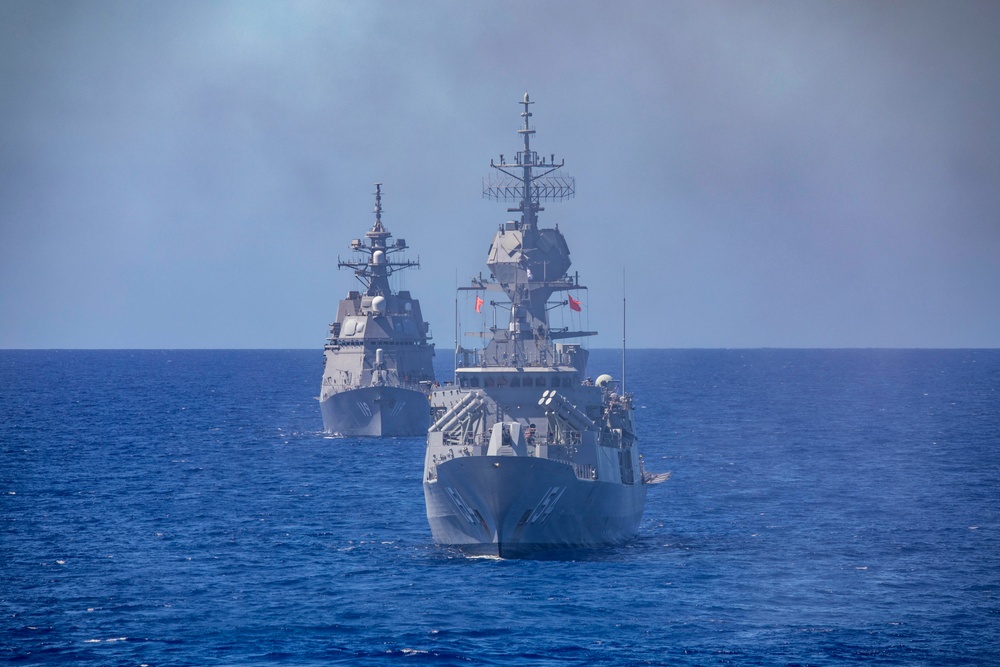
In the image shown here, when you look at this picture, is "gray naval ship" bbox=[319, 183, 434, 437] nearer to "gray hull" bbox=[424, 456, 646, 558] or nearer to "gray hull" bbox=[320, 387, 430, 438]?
"gray hull" bbox=[320, 387, 430, 438]

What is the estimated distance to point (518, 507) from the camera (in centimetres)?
4366

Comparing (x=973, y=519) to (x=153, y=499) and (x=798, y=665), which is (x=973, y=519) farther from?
(x=153, y=499)

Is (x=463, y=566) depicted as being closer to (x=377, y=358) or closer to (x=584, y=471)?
(x=584, y=471)

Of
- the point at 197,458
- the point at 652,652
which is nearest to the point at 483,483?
the point at 652,652

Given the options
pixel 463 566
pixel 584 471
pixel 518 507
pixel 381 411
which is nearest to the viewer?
pixel 518 507

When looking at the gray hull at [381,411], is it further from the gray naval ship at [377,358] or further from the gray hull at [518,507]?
the gray hull at [518,507]

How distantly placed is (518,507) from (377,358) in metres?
55.2

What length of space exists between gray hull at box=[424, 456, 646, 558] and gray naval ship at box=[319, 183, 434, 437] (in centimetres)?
4824

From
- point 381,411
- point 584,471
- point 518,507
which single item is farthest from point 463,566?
point 381,411

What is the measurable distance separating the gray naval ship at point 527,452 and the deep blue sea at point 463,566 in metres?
1.44

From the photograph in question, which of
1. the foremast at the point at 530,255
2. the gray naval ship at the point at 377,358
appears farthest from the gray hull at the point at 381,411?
the foremast at the point at 530,255

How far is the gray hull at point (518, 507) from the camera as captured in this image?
43125 mm

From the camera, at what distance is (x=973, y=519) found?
55.4 meters

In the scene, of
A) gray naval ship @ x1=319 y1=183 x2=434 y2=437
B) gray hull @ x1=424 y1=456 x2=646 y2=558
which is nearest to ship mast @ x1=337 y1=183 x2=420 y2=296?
gray naval ship @ x1=319 y1=183 x2=434 y2=437
